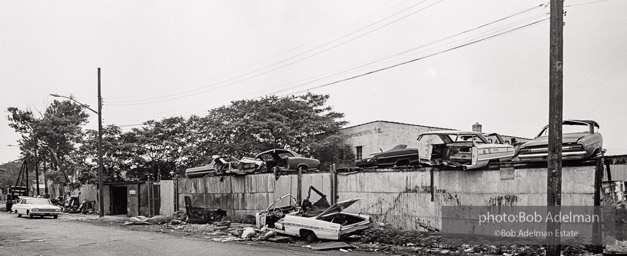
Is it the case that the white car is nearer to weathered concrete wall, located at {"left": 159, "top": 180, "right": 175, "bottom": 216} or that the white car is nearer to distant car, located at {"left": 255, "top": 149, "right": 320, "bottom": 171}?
distant car, located at {"left": 255, "top": 149, "right": 320, "bottom": 171}

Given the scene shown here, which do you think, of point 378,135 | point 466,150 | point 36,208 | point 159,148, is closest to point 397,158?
point 466,150

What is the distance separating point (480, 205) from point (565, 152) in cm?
306

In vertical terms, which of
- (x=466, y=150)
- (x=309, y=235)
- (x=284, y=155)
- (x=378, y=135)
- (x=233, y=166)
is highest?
(x=378, y=135)

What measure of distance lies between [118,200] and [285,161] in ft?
64.7

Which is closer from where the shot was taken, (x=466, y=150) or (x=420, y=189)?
(x=466, y=150)

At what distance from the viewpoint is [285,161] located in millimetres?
23453

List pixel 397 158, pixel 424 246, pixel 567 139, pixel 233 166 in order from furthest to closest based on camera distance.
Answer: pixel 233 166 < pixel 397 158 < pixel 424 246 < pixel 567 139

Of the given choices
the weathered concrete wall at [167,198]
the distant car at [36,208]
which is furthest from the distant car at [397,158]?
the distant car at [36,208]

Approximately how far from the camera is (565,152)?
1316 cm

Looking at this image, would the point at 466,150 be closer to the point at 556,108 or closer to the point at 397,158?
the point at 397,158

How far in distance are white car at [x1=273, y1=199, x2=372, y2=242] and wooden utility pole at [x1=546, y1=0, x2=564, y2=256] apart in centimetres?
685

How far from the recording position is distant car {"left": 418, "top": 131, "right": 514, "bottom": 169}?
15.1m

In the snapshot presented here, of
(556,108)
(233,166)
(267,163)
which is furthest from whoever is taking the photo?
(233,166)

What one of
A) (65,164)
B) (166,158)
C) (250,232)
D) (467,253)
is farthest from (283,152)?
(65,164)
